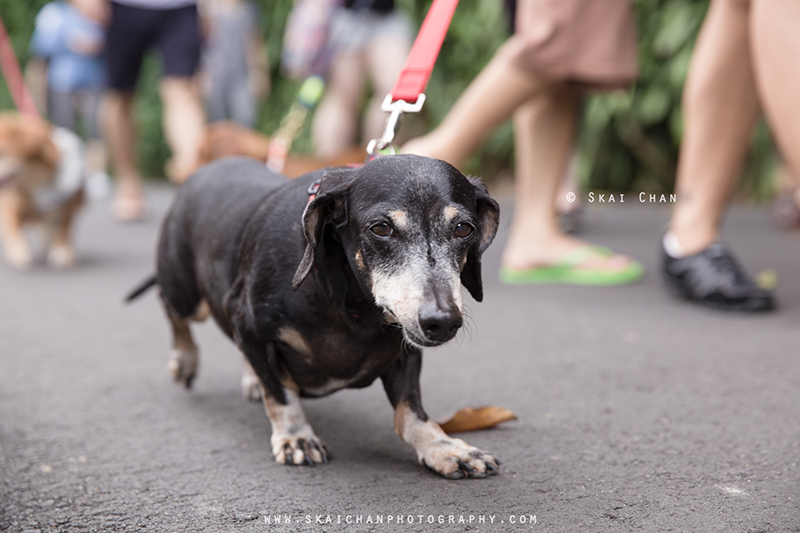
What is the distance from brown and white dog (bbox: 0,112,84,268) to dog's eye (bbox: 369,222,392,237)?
403cm

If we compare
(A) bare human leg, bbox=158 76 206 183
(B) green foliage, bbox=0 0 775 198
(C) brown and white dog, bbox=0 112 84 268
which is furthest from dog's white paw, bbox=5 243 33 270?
(B) green foliage, bbox=0 0 775 198

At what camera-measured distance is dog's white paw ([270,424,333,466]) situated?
6.79 ft

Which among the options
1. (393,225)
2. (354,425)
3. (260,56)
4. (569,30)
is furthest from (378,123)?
(393,225)

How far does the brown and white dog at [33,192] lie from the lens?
527 cm

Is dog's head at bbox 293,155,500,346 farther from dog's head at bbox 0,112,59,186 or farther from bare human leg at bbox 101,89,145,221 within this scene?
bare human leg at bbox 101,89,145,221

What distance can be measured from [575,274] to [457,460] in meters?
2.51

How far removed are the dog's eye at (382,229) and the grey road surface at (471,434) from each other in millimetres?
580

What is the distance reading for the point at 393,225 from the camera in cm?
177

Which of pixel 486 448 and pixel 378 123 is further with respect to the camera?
pixel 378 123

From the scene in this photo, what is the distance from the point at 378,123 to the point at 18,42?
828cm

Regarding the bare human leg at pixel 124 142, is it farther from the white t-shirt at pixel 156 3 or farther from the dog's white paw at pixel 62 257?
the dog's white paw at pixel 62 257

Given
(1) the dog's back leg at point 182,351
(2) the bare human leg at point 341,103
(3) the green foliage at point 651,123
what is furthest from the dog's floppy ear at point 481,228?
(3) the green foliage at point 651,123

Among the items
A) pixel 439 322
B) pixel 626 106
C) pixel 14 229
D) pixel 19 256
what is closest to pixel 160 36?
pixel 14 229

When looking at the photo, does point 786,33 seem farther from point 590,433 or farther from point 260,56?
point 260,56
